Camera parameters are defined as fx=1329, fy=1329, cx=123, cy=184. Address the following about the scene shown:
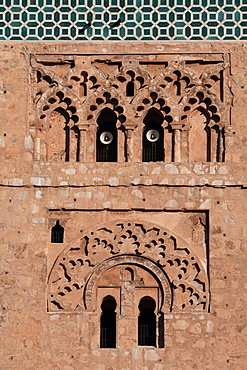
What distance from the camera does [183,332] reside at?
679 inches

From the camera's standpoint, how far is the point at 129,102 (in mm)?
18031

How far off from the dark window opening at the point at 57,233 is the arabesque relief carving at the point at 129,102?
0.95 meters

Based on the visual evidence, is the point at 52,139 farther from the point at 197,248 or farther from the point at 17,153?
the point at 197,248

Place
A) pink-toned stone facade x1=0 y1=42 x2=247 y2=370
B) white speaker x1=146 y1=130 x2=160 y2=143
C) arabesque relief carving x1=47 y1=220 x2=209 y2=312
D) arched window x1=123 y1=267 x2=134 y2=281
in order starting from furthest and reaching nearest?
white speaker x1=146 y1=130 x2=160 y2=143 < arched window x1=123 y1=267 x2=134 y2=281 < arabesque relief carving x1=47 y1=220 x2=209 y2=312 < pink-toned stone facade x1=0 y1=42 x2=247 y2=370

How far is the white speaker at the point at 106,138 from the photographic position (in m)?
18.1

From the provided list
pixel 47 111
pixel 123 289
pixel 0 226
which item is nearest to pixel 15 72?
pixel 47 111

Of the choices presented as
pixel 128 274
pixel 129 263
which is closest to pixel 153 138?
pixel 129 263

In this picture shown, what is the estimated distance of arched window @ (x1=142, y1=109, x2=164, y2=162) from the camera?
18.0 meters

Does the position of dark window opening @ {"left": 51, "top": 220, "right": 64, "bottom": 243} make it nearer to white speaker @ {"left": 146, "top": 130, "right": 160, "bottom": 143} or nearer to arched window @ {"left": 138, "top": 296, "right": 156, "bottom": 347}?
arched window @ {"left": 138, "top": 296, "right": 156, "bottom": 347}

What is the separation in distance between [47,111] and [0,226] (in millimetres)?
1732

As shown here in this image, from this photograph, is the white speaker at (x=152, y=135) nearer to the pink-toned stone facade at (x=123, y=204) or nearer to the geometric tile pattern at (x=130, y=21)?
the pink-toned stone facade at (x=123, y=204)

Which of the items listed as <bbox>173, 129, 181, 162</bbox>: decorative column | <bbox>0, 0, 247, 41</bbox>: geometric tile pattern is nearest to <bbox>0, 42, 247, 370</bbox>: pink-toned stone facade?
<bbox>173, 129, 181, 162</bbox>: decorative column

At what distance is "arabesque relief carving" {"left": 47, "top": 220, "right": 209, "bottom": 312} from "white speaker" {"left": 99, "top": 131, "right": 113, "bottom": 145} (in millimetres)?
1181

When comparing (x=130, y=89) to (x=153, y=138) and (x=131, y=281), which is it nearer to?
(x=153, y=138)
